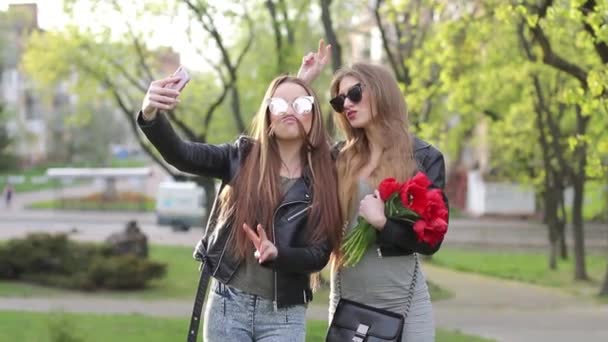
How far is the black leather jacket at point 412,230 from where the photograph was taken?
342cm

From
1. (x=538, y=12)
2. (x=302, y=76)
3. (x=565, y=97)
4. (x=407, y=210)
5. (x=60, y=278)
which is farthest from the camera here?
(x=60, y=278)

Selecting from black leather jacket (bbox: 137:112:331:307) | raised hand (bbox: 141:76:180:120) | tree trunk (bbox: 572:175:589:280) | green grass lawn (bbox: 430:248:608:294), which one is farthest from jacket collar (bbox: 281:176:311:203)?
tree trunk (bbox: 572:175:589:280)

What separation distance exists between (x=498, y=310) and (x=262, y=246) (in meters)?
12.3

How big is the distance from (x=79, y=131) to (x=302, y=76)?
218 ft

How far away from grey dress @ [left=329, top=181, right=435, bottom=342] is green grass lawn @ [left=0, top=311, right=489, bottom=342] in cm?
499

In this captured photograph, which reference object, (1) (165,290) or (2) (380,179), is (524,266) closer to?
(1) (165,290)

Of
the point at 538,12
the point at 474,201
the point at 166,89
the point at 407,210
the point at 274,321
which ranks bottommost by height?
the point at 474,201

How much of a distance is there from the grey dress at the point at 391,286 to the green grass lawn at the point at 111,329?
4989 mm

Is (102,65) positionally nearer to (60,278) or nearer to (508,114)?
(60,278)

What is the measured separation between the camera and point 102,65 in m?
21.9

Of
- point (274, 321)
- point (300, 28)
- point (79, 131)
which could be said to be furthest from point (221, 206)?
point (79, 131)

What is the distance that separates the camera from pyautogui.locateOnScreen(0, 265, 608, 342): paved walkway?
472 inches

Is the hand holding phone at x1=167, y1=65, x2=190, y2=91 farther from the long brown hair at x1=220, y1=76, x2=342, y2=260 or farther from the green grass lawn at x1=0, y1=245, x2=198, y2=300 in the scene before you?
the green grass lawn at x1=0, y1=245, x2=198, y2=300

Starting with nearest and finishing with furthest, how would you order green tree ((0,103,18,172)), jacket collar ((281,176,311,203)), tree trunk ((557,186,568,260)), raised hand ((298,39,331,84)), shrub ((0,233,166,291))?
jacket collar ((281,176,311,203)) < raised hand ((298,39,331,84)) < shrub ((0,233,166,291)) < tree trunk ((557,186,568,260)) < green tree ((0,103,18,172))
